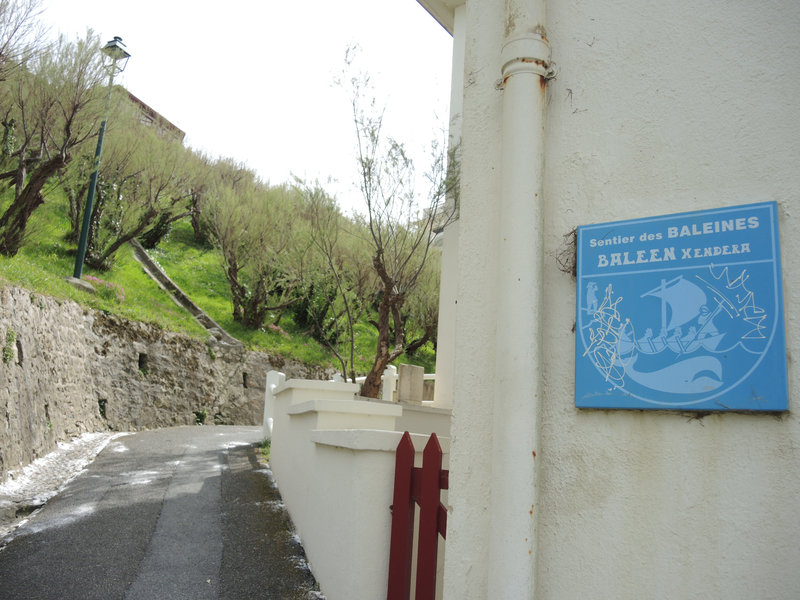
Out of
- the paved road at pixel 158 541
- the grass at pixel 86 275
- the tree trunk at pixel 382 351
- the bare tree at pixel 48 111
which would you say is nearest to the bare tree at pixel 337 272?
the tree trunk at pixel 382 351

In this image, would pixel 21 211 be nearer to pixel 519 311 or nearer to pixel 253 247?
pixel 253 247

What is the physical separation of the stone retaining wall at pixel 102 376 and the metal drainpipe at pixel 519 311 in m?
7.00

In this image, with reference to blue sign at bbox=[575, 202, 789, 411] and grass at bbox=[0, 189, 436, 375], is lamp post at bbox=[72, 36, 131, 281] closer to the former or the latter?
grass at bbox=[0, 189, 436, 375]

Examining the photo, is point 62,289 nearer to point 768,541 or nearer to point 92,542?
point 92,542

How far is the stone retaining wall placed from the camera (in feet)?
28.9

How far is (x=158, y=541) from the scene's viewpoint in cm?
578

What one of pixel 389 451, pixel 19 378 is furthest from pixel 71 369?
pixel 389 451

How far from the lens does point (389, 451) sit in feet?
13.3

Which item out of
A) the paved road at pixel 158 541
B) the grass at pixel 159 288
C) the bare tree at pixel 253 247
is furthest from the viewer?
the bare tree at pixel 253 247

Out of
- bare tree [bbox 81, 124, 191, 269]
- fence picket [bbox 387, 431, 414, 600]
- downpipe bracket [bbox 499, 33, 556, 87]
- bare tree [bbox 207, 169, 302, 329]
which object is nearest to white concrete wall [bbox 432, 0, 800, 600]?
downpipe bracket [bbox 499, 33, 556, 87]

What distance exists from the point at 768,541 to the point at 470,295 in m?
1.67

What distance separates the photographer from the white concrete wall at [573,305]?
7.79 ft

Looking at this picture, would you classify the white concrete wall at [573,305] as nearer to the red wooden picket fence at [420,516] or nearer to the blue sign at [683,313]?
the blue sign at [683,313]

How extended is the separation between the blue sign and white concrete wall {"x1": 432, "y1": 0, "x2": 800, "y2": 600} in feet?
0.22
